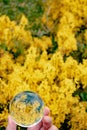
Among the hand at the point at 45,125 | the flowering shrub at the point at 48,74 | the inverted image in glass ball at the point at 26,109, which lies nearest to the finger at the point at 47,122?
the hand at the point at 45,125

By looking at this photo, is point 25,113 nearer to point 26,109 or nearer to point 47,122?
point 26,109

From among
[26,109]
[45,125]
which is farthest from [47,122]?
[26,109]

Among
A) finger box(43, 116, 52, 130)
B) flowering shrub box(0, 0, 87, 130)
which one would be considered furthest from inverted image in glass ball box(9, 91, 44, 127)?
flowering shrub box(0, 0, 87, 130)

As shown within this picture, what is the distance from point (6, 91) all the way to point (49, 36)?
1.88 metres

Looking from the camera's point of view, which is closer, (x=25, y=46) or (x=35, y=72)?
(x=35, y=72)

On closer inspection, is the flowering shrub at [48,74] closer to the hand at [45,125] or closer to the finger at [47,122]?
the hand at [45,125]

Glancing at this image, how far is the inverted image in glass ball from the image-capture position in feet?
7.83

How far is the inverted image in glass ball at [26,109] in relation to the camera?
7.83ft

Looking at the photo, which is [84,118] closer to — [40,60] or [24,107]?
[40,60]

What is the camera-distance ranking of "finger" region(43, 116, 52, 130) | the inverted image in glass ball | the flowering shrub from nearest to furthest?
"finger" region(43, 116, 52, 130)
the inverted image in glass ball
the flowering shrub

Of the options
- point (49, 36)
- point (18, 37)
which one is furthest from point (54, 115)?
point (49, 36)

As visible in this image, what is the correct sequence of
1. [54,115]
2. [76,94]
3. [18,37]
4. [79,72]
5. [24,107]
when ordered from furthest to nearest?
[18,37] → [76,94] → [79,72] → [54,115] → [24,107]

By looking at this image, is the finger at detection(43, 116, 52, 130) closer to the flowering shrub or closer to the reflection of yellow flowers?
the reflection of yellow flowers

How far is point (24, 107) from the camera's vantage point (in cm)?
254
